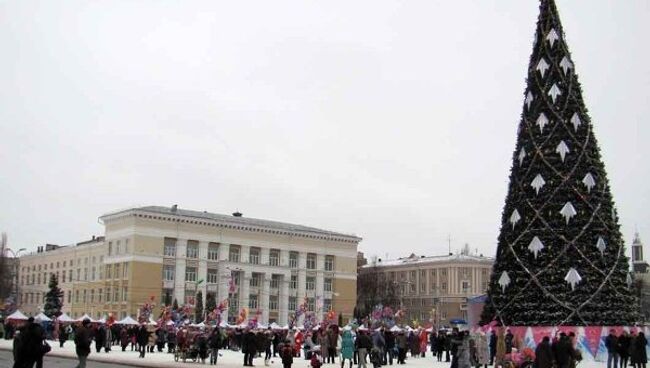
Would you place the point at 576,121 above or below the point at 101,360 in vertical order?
above

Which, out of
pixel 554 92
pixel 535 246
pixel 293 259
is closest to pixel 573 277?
pixel 535 246

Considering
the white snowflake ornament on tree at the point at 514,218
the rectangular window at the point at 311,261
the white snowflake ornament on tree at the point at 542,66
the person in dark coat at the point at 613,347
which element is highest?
the white snowflake ornament on tree at the point at 542,66

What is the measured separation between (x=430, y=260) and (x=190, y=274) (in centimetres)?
4205

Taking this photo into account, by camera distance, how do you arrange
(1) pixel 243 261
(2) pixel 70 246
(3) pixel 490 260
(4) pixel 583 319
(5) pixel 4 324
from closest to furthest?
(4) pixel 583 319 → (5) pixel 4 324 → (1) pixel 243 261 → (2) pixel 70 246 → (3) pixel 490 260

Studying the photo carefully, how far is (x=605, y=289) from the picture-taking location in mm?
25906

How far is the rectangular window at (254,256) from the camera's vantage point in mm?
77500

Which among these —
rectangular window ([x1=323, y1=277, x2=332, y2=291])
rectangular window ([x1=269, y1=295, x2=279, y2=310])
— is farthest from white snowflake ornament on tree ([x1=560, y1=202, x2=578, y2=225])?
rectangular window ([x1=323, y1=277, x2=332, y2=291])

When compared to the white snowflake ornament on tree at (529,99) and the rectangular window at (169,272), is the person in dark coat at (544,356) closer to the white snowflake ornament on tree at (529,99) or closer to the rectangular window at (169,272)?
the white snowflake ornament on tree at (529,99)

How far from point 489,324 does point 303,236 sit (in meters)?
54.5

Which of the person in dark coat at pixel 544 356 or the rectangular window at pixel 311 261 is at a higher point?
the rectangular window at pixel 311 261

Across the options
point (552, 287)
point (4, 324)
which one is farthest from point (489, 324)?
point (4, 324)

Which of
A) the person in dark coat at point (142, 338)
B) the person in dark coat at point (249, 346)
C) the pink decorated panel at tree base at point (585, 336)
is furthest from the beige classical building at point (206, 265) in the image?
the pink decorated panel at tree base at point (585, 336)

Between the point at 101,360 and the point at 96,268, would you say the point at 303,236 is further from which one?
the point at 101,360

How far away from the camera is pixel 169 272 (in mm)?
72250
